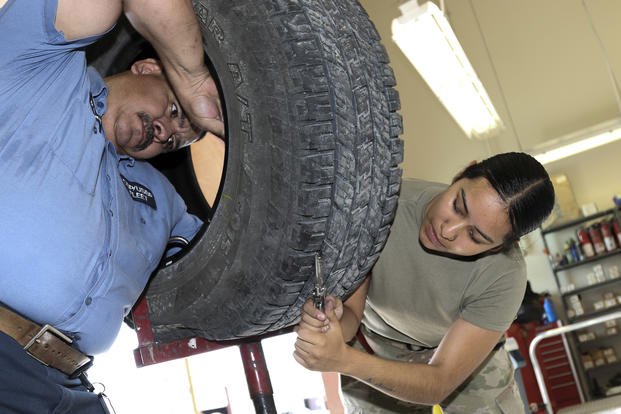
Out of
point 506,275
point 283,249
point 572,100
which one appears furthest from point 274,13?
point 572,100

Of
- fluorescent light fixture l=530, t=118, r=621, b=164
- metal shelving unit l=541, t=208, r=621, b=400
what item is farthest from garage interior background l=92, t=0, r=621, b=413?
fluorescent light fixture l=530, t=118, r=621, b=164

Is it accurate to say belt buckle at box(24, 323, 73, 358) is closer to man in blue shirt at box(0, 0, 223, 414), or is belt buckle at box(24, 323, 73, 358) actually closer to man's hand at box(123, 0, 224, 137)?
man in blue shirt at box(0, 0, 223, 414)

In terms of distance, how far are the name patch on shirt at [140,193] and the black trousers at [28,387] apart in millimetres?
415

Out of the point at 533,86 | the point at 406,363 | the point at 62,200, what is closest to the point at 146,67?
the point at 62,200

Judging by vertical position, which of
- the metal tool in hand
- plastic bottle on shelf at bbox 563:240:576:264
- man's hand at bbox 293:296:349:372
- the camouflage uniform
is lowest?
plastic bottle on shelf at bbox 563:240:576:264

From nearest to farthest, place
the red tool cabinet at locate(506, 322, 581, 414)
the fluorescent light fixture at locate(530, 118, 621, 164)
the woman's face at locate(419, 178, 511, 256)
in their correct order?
the woman's face at locate(419, 178, 511, 256)
the fluorescent light fixture at locate(530, 118, 621, 164)
the red tool cabinet at locate(506, 322, 581, 414)

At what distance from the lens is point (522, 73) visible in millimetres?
8773

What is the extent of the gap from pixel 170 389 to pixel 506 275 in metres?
4.41

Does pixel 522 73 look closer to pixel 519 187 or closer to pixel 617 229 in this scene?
pixel 617 229

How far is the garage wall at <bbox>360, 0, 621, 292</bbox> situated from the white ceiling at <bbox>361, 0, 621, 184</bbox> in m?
0.01

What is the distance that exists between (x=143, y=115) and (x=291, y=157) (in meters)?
0.45

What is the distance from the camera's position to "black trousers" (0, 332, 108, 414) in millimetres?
1108

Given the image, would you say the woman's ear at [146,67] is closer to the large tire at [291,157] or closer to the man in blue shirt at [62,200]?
the man in blue shirt at [62,200]

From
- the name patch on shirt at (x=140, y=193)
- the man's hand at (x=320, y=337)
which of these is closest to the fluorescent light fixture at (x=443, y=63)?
the name patch on shirt at (x=140, y=193)
